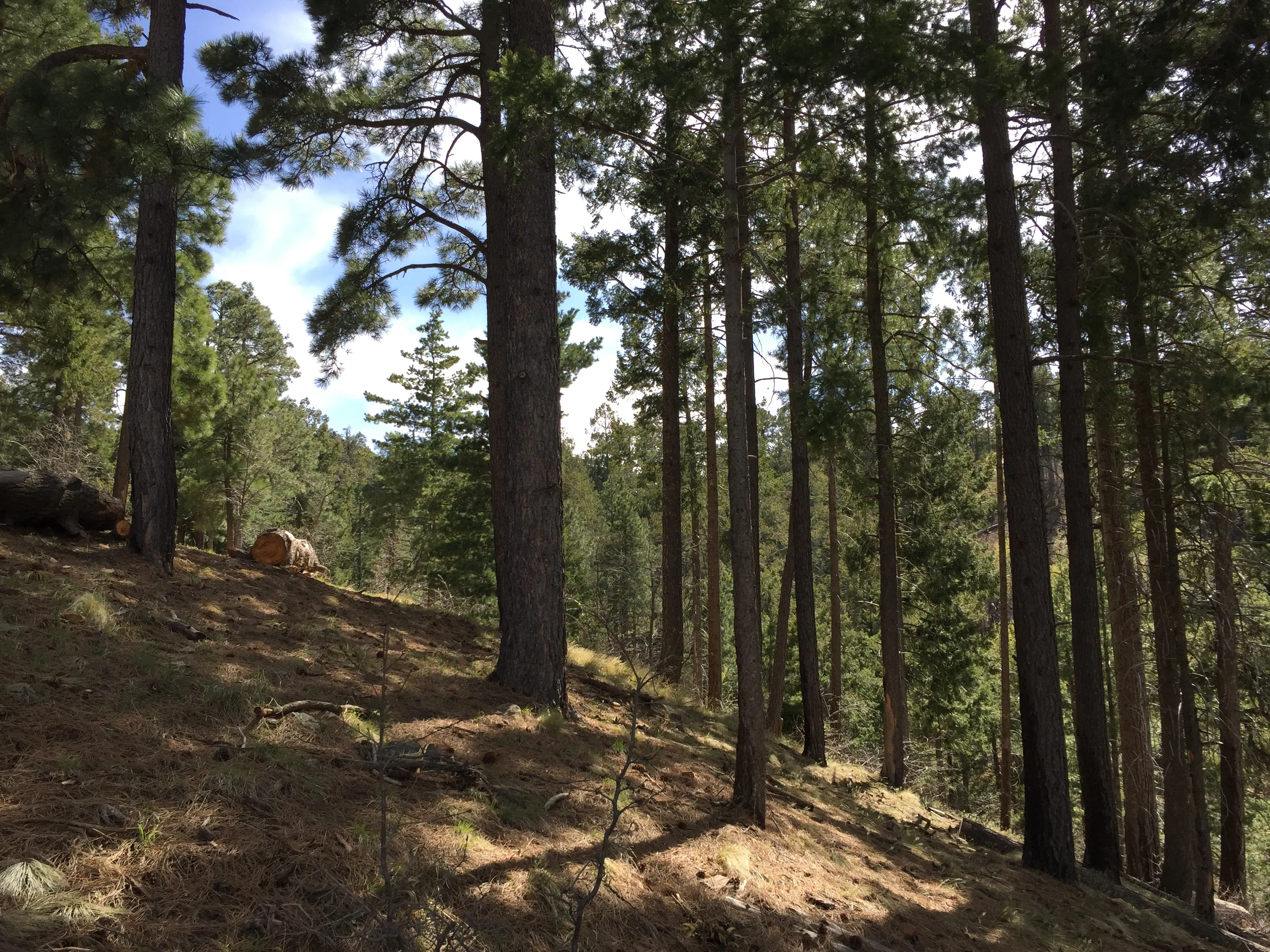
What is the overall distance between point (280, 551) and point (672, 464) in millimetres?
6333

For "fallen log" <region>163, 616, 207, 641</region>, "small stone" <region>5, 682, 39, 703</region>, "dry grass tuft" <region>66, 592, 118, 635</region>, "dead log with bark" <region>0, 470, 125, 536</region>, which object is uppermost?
"dead log with bark" <region>0, 470, 125, 536</region>

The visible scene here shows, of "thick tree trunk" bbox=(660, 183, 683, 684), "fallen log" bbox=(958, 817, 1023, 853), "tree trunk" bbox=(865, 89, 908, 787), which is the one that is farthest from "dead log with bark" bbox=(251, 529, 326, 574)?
"fallen log" bbox=(958, 817, 1023, 853)

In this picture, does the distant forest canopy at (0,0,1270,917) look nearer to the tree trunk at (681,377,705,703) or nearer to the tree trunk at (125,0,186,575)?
the tree trunk at (125,0,186,575)

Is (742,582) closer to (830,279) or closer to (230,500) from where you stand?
(830,279)

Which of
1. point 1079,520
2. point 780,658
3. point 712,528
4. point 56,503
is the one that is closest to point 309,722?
point 56,503

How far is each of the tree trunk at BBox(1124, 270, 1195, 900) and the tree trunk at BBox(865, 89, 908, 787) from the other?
334cm

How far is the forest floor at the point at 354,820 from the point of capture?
3.11 metres

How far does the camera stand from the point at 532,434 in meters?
6.93

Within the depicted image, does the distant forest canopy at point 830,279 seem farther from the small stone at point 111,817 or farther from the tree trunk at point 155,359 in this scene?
the small stone at point 111,817

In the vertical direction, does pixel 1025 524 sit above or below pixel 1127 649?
above

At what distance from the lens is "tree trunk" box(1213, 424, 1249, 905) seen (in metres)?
9.24

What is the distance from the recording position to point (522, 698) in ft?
22.6

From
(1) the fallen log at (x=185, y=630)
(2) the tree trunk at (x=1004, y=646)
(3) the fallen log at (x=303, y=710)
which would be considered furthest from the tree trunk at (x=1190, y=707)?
(1) the fallen log at (x=185, y=630)

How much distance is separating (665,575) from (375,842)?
30.4 feet
